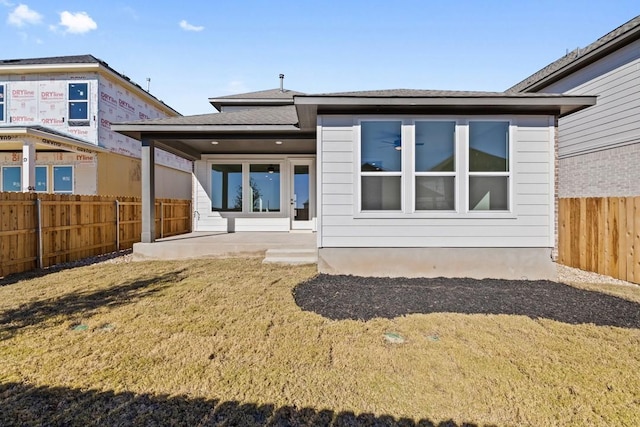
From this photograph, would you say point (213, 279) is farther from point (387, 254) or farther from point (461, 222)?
point (461, 222)

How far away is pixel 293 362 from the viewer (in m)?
2.85

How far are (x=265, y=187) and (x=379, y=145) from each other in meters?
5.30

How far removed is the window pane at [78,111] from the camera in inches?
477

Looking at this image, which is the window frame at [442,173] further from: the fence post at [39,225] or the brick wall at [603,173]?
the fence post at [39,225]

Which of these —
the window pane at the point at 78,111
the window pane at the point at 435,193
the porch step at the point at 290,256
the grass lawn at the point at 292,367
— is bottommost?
the grass lawn at the point at 292,367

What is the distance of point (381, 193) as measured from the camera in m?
6.04

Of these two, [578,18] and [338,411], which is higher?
[578,18]

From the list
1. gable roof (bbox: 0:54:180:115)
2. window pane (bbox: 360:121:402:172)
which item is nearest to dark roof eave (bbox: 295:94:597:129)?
window pane (bbox: 360:121:402:172)

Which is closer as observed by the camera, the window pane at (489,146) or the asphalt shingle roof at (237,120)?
the window pane at (489,146)

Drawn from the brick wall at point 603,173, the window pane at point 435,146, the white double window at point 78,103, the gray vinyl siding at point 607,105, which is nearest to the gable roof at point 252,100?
→ the white double window at point 78,103

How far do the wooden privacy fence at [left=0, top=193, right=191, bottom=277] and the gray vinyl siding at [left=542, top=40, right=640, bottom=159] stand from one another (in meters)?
12.6

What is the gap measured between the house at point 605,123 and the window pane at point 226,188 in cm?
1022

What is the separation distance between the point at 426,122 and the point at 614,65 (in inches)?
258

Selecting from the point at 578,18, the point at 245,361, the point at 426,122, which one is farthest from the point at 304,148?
the point at 578,18
